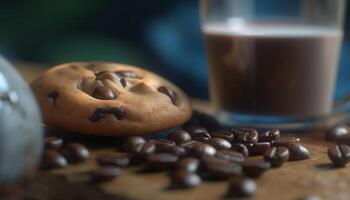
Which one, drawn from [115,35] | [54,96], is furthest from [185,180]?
[115,35]

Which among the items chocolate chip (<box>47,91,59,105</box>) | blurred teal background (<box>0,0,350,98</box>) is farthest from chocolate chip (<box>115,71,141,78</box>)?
blurred teal background (<box>0,0,350,98</box>)

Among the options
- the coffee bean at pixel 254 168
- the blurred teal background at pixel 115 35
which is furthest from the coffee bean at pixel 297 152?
the blurred teal background at pixel 115 35

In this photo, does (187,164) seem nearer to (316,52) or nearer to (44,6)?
(316,52)

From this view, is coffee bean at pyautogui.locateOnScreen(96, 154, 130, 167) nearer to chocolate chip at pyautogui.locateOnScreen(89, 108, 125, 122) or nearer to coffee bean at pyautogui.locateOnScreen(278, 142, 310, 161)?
chocolate chip at pyautogui.locateOnScreen(89, 108, 125, 122)

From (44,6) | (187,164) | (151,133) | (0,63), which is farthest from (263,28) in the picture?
(44,6)

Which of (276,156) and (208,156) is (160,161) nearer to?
(208,156)

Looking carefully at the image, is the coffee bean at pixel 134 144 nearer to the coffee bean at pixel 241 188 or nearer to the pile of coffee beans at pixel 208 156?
the pile of coffee beans at pixel 208 156
